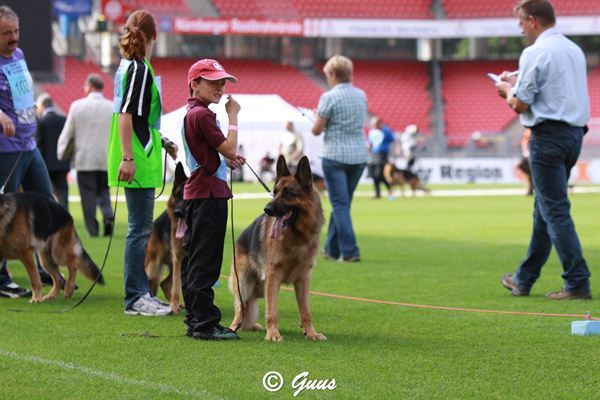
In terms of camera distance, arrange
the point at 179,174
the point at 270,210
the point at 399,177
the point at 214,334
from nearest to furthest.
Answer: the point at 270,210 < the point at 214,334 < the point at 179,174 < the point at 399,177

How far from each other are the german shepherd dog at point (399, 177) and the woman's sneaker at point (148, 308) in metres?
19.1

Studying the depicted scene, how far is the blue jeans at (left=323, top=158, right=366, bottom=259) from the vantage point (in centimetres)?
1074

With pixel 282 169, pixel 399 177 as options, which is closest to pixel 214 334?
pixel 282 169

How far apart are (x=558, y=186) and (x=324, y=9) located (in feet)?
122

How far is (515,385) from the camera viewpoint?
4805 mm

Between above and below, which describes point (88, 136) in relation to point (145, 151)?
below

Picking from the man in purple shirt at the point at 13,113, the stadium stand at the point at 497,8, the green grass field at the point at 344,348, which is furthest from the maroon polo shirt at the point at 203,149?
the stadium stand at the point at 497,8

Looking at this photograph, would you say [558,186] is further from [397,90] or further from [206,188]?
[397,90]

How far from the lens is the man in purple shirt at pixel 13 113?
25.4ft

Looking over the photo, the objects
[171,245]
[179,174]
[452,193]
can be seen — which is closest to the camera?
[179,174]

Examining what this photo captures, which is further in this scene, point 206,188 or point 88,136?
point 88,136

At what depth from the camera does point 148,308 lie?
706 cm

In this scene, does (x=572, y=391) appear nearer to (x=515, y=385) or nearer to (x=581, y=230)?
(x=515, y=385)

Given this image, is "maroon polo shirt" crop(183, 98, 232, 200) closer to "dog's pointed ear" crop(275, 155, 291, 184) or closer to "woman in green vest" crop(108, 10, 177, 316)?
"dog's pointed ear" crop(275, 155, 291, 184)
